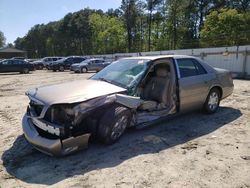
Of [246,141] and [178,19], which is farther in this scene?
[178,19]

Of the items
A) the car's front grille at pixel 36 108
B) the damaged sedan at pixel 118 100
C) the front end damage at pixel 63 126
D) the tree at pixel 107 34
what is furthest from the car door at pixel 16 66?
the tree at pixel 107 34

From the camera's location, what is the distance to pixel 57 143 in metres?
4.43

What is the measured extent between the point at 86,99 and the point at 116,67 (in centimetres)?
200

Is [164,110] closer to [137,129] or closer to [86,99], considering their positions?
[137,129]

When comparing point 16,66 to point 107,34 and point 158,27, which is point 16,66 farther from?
point 158,27

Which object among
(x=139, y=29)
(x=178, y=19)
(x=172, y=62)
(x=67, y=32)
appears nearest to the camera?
(x=172, y=62)

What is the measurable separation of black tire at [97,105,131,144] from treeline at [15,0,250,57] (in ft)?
111

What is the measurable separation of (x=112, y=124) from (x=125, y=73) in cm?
150

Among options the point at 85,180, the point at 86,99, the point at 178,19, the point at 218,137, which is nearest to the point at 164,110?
the point at 218,137

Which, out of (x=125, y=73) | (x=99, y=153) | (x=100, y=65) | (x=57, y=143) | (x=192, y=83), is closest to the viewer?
(x=57, y=143)

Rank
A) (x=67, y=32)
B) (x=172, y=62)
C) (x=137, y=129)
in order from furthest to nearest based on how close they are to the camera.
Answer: (x=67, y=32), (x=172, y=62), (x=137, y=129)

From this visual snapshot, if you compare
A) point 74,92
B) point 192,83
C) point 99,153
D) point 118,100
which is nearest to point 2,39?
point 192,83

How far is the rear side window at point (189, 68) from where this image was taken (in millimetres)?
6616

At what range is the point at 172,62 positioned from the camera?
6.48 m
